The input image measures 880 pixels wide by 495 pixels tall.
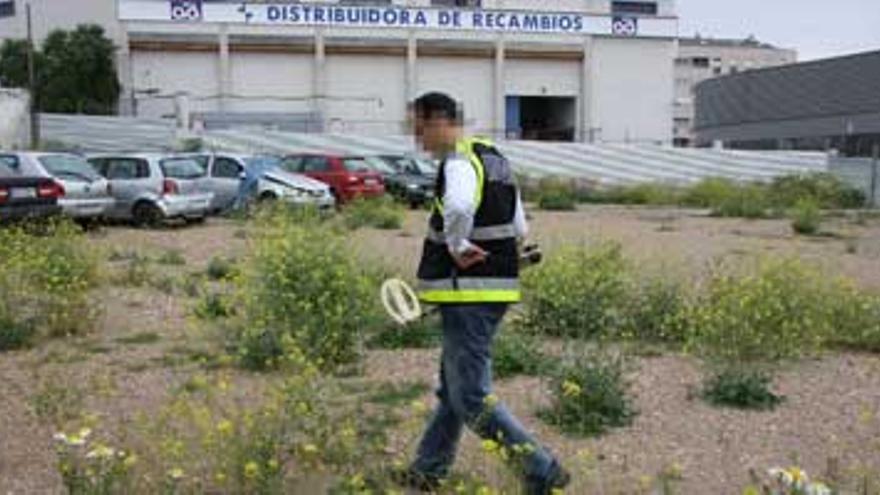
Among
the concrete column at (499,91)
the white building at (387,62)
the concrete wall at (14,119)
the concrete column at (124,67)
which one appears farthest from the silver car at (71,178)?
the concrete column at (499,91)

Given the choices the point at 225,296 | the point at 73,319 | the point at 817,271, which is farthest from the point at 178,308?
the point at 817,271

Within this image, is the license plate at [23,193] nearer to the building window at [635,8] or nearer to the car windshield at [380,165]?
the car windshield at [380,165]

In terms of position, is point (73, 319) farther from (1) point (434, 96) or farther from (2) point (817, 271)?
(2) point (817, 271)

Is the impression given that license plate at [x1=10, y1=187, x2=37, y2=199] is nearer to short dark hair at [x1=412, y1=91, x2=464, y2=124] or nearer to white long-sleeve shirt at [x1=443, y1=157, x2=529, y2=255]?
short dark hair at [x1=412, y1=91, x2=464, y2=124]

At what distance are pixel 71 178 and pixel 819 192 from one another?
2813cm

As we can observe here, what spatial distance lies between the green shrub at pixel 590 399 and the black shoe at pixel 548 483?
1.27 metres

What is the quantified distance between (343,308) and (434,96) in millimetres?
3012

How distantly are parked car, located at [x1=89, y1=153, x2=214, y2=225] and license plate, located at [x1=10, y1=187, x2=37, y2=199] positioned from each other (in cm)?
393

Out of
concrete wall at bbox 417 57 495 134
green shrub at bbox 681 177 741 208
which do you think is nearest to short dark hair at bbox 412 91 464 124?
green shrub at bbox 681 177 741 208

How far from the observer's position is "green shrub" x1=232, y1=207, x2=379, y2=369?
8211mm

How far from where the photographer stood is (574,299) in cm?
929

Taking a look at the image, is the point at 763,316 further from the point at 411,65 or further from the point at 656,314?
the point at 411,65

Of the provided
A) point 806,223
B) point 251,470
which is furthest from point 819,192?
point 251,470

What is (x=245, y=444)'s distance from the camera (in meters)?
5.45
